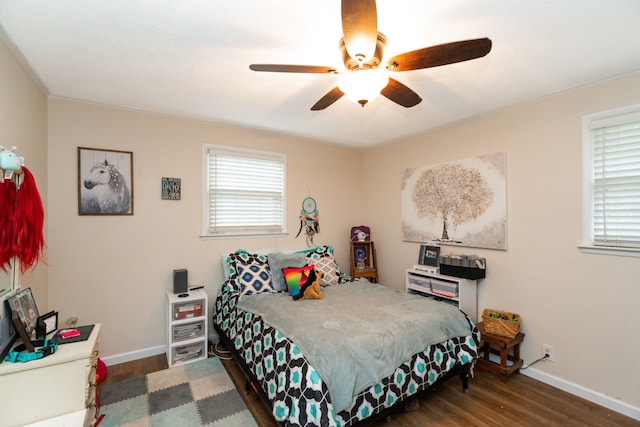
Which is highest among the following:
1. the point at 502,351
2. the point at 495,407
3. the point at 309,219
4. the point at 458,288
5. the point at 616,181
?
the point at 616,181

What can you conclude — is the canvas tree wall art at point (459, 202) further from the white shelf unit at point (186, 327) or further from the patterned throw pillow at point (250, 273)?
the white shelf unit at point (186, 327)

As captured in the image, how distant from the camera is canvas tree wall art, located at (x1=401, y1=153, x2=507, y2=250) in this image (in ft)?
9.19

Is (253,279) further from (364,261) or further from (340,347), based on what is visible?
(364,261)

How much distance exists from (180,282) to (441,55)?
2.87 m

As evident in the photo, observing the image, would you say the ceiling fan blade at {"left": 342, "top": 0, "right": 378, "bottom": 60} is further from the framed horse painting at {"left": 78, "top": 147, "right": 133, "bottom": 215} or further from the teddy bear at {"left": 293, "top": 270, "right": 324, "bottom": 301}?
the framed horse painting at {"left": 78, "top": 147, "right": 133, "bottom": 215}

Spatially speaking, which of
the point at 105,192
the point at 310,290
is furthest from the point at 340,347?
the point at 105,192

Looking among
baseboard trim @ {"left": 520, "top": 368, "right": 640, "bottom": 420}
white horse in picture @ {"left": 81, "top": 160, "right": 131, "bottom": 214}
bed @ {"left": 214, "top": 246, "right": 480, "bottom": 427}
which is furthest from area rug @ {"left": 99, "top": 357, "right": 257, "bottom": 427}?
baseboard trim @ {"left": 520, "top": 368, "right": 640, "bottom": 420}

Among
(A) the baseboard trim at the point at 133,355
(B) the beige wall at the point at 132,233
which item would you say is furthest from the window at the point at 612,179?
(A) the baseboard trim at the point at 133,355

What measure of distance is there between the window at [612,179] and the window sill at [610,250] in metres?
0.01

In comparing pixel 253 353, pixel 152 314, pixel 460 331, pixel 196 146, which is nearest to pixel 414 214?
pixel 460 331

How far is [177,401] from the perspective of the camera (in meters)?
2.20

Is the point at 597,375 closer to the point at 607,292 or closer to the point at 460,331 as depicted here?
the point at 607,292

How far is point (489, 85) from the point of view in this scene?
2.27 meters

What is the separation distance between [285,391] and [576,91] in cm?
311
